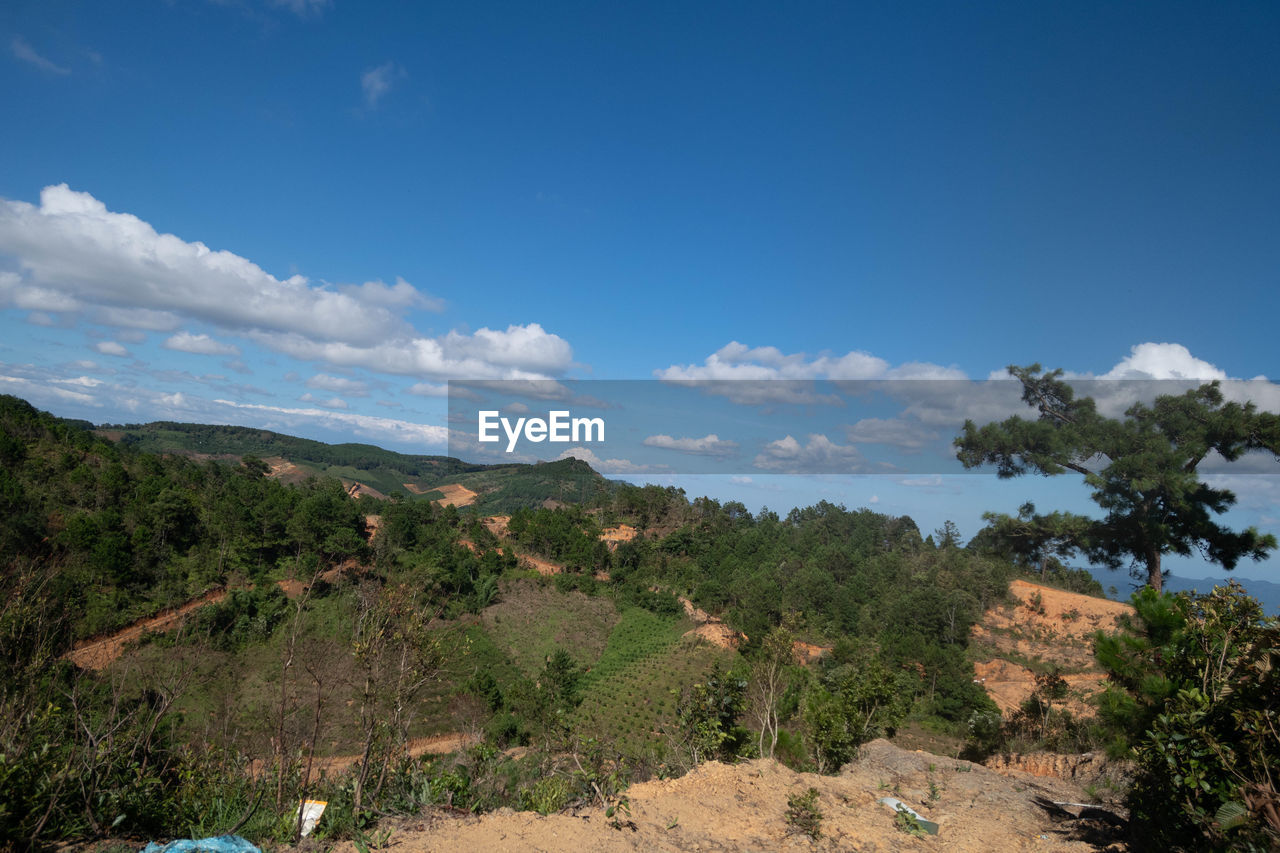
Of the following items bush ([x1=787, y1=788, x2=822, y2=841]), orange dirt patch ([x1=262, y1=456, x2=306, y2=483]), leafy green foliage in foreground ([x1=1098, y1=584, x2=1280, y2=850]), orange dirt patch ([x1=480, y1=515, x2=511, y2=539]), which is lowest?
orange dirt patch ([x1=480, y1=515, x2=511, y2=539])

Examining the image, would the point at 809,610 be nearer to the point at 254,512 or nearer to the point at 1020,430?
the point at 1020,430

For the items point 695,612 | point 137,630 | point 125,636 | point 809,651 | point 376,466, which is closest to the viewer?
point 125,636

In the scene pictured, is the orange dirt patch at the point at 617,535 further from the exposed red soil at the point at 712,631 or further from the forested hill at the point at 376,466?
the forested hill at the point at 376,466

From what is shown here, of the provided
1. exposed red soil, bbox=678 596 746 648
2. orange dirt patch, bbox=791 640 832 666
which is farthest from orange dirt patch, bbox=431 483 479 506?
orange dirt patch, bbox=791 640 832 666

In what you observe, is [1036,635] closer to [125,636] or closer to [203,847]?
[203,847]

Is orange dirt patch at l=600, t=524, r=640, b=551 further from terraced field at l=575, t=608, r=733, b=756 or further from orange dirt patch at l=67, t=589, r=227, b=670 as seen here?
orange dirt patch at l=67, t=589, r=227, b=670

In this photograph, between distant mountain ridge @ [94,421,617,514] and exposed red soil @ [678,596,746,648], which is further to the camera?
distant mountain ridge @ [94,421,617,514]

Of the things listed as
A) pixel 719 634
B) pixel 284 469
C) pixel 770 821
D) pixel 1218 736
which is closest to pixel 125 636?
pixel 719 634
